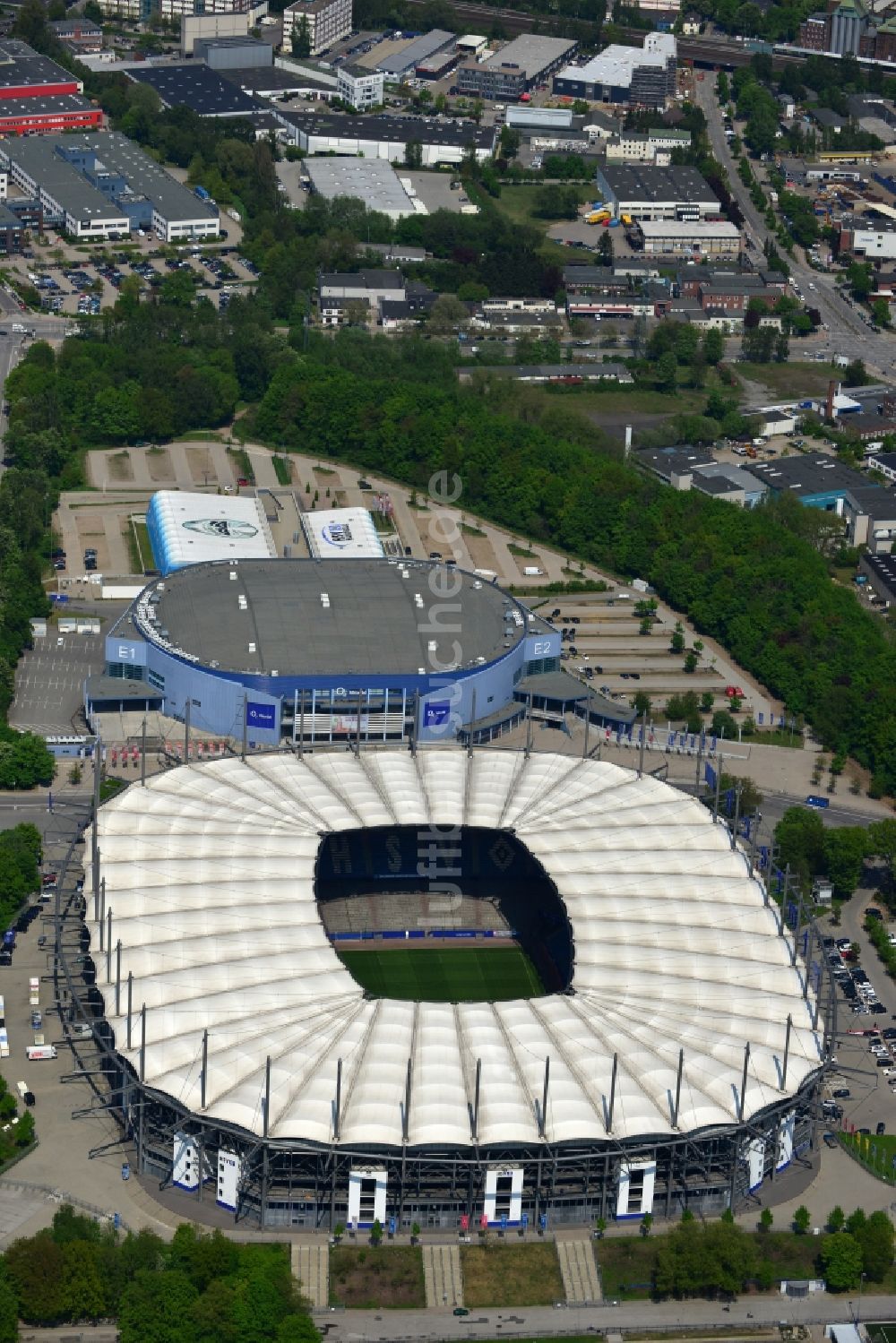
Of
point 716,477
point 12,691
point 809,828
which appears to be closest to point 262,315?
point 716,477

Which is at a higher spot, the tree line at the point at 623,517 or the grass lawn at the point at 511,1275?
the tree line at the point at 623,517

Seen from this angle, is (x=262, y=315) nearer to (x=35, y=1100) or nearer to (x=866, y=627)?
(x=866, y=627)

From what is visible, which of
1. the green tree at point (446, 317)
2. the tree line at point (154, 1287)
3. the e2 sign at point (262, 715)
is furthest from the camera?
the green tree at point (446, 317)

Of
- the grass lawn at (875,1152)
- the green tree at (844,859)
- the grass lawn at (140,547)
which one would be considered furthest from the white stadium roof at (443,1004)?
the grass lawn at (140,547)

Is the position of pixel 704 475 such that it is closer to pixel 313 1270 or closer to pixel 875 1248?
pixel 875 1248

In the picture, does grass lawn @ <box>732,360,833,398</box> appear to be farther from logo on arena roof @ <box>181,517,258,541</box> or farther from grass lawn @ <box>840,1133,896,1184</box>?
grass lawn @ <box>840,1133,896,1184</box>

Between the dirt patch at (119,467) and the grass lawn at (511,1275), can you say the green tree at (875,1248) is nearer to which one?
the grass lawn at (511,1275)
